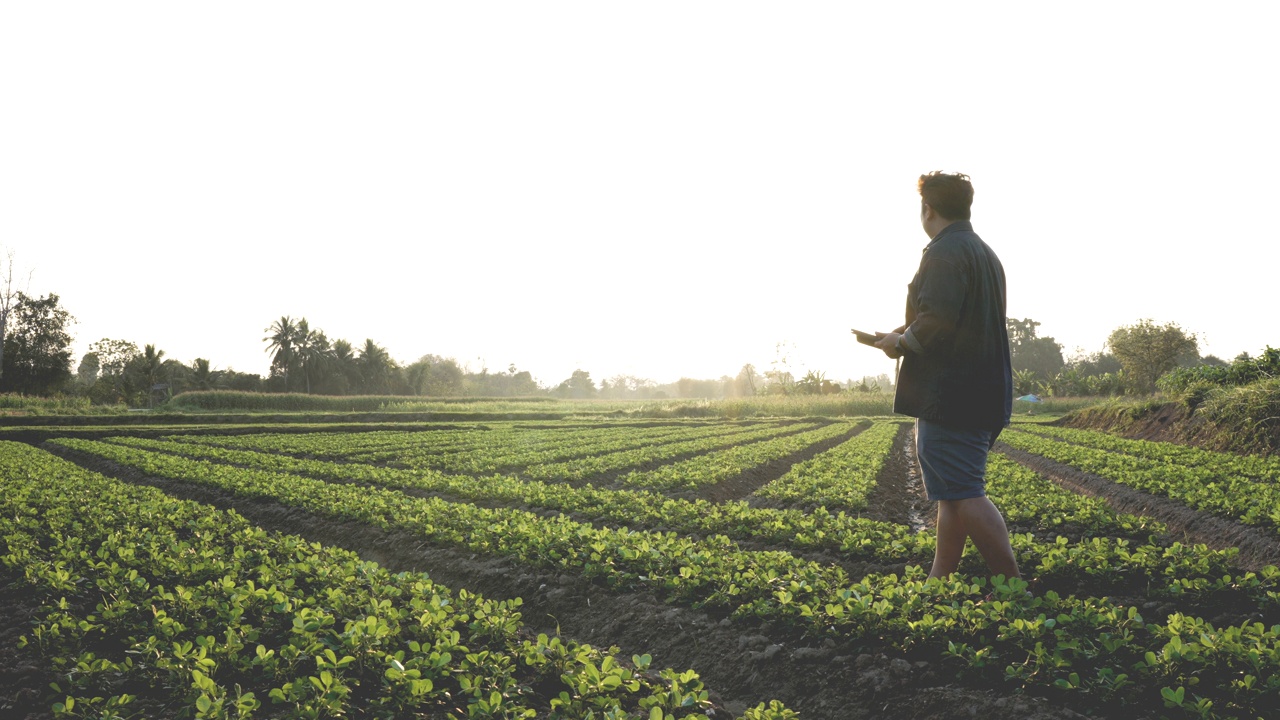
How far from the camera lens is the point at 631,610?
466 centimetres

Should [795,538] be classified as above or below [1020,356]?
below

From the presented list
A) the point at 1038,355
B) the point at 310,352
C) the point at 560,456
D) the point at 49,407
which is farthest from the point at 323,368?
the point at 1038,355

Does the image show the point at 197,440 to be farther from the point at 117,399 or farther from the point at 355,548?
the point at 117,399

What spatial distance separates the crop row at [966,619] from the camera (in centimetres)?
287

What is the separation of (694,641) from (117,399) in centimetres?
7062

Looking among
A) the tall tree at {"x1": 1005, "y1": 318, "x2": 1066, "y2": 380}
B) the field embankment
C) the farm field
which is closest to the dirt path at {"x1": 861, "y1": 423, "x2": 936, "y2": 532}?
the farm field

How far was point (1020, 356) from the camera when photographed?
283 feet

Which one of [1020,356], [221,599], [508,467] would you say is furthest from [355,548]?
[1020,356]

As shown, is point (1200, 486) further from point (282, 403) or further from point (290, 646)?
point (282, 403)

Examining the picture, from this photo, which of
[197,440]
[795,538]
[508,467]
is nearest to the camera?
[795,538]

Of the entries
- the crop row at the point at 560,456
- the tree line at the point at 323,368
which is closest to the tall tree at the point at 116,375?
the tree line at the point at 323,368

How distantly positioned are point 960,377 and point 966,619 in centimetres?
137

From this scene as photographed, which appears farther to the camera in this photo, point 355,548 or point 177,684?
point 355,548

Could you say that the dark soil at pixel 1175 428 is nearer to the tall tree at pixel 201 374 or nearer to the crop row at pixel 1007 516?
the crop row at pixel 1007 516
